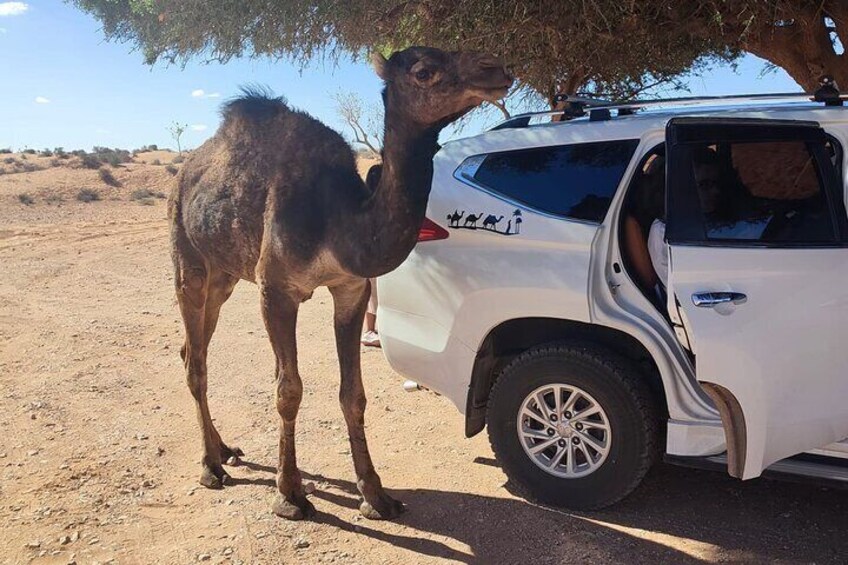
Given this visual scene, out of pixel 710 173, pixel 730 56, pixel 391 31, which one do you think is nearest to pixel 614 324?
pixel 710 173

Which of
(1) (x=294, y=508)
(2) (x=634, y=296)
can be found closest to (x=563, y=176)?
(2) (x=634, y=296)

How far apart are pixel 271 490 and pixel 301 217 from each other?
1.95 metres

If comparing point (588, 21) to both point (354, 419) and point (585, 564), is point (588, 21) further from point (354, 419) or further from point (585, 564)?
point (585, 564)

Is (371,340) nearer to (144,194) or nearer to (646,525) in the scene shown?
(646,525)

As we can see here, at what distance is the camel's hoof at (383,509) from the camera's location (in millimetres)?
4695

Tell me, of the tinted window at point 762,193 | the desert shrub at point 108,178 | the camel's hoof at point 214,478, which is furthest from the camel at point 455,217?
the desert shrub at point 108,178

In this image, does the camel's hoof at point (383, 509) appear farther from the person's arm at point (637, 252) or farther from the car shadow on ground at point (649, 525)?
the person's arm at point (637, 252)

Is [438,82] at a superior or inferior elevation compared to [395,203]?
superior

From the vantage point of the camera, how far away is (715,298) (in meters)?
3.95

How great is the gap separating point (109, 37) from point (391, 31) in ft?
17.7

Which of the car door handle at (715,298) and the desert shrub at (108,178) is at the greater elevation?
the car door handle at (715,298)

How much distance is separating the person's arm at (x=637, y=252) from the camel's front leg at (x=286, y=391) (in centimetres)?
214

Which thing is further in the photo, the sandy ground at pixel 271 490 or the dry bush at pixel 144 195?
the dry bush at pixel 144 195

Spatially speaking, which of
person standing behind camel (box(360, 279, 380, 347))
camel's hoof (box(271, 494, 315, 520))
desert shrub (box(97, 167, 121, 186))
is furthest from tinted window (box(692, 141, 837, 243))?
desert shrub (box(97, 167, 121, 186))
